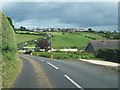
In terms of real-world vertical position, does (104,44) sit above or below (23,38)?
below

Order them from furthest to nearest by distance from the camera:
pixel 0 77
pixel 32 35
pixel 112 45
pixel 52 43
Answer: pixel 32 35, pixel 52 43, pixel 112 45, pixel 0 77

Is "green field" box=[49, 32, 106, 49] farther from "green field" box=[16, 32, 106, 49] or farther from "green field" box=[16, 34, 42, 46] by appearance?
"green field" box=[16, 34, 42, 46]

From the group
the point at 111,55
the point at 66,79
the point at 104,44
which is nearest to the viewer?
the point at 66,79

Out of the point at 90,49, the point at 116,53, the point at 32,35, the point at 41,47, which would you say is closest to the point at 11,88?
the point at 116,53

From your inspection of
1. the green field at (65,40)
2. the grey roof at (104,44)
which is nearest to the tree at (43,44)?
the green field at (65,40)

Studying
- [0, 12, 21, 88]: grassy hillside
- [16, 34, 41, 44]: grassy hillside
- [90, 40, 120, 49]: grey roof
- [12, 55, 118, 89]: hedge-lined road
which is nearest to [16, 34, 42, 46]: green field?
[16, 34, 41, 44]: grassy hillside

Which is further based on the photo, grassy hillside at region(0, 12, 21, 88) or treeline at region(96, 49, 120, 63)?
treeline at region(96, 49, 120, 63)

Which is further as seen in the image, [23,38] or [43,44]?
[23,38]

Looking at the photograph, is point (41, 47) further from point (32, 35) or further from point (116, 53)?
point (116, 53)

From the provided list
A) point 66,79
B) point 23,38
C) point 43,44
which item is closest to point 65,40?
point 43,44

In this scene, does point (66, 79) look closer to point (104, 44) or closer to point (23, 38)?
point (104, 44)

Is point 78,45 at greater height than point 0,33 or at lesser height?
lesser

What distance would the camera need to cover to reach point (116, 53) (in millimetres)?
45781

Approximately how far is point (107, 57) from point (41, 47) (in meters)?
70.3
